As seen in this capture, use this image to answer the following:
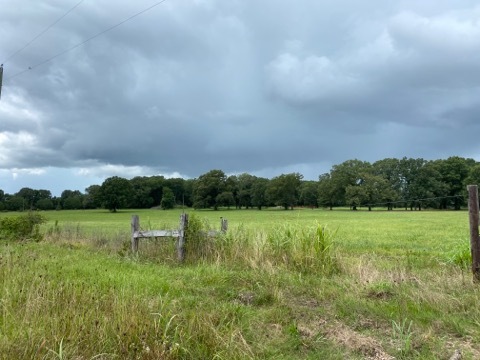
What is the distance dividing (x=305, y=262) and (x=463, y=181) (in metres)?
116

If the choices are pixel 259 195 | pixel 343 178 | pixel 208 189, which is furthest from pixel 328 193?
pixel 208 189

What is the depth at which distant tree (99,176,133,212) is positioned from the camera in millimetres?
111250

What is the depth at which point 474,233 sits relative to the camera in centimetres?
746

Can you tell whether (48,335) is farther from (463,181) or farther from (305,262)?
(463,181)

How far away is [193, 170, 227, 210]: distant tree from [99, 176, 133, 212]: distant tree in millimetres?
20134

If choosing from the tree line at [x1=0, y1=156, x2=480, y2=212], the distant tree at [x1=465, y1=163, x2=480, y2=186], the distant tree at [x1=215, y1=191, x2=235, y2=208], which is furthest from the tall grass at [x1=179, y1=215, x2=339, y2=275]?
the distant tree at [x1=215, y1=191, x2=235, y2=208]

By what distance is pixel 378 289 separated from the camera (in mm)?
7352

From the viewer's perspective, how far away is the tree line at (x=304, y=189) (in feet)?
366

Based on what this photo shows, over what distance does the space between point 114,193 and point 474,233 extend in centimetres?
11121

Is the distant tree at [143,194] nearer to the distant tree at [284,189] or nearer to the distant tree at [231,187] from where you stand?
the distant tree at [231,187]

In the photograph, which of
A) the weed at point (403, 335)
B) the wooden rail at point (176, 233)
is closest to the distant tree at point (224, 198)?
the wooden rail at point (176, 233)

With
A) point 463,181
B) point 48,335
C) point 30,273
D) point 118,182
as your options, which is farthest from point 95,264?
point 463,181

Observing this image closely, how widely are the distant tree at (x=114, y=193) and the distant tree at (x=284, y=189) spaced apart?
140ft

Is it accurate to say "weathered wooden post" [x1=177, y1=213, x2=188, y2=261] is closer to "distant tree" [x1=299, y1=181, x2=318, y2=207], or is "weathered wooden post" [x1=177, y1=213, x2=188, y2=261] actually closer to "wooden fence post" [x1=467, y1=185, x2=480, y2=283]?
"wooden fence post" [x1=467, y1=185, x2=480, y2=283]
